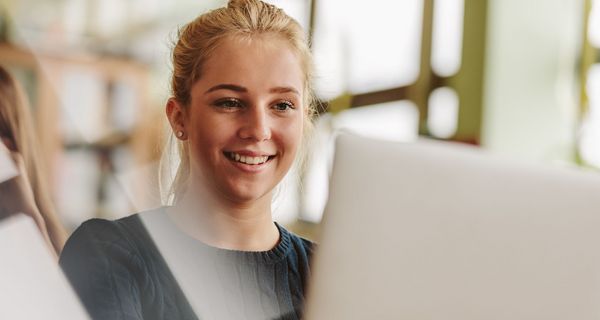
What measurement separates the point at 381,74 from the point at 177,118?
2479mm

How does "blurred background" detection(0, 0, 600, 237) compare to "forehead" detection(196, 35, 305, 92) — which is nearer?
"forehead" detection(196, 35, 305, 92)

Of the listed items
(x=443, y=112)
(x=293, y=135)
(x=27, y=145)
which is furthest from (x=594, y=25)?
(x=27, y=145)

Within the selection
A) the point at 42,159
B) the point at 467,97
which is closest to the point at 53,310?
the point at 42,159

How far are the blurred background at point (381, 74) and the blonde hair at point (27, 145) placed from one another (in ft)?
0.47

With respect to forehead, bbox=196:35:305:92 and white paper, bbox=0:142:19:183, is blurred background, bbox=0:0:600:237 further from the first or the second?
forehead, bbox=196:35:305:92

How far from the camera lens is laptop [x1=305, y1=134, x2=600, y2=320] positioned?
73 cm

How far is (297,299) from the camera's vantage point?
35.5 inches

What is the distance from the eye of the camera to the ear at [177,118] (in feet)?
3.23

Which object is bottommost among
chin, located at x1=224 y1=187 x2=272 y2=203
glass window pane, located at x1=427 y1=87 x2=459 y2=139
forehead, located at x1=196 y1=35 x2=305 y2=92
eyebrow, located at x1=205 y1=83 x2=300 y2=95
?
glass window pane, located at x1=427 y1=87 x2=459 y2=139

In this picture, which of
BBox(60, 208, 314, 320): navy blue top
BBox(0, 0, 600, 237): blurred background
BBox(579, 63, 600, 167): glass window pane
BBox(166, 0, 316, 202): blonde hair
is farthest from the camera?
BBox(579, 63, 600, 167): glass window pane

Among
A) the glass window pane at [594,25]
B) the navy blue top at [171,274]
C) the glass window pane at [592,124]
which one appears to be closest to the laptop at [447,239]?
the navy blue top at [171,274]

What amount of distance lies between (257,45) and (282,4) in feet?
0.66

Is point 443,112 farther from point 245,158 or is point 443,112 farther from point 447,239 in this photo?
point 447,239

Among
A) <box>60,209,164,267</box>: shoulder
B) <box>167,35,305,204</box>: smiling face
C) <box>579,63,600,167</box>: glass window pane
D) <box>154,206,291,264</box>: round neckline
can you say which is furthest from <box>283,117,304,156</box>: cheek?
<box>579,63,600,167</box>: glass window pane
